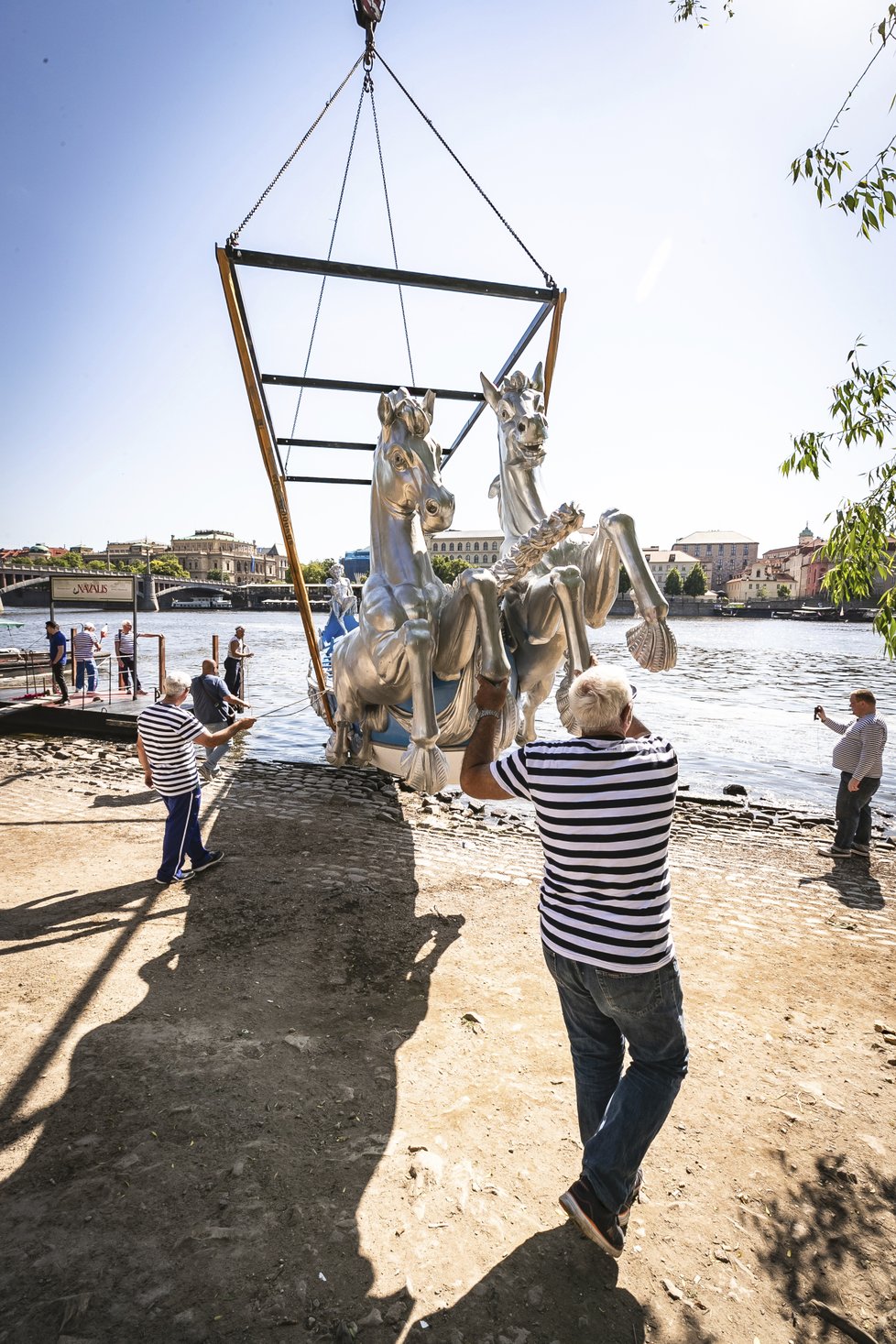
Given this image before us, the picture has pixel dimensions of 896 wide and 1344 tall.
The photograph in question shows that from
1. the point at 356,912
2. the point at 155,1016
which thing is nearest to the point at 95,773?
the point at 356,912

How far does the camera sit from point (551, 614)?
5156 millimetres

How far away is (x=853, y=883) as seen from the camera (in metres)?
6.99

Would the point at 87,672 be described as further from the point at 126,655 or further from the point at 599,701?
the point at 599,701

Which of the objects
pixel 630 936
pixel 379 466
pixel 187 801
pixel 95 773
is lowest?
pixel 95 773

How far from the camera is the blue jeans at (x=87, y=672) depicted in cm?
1570

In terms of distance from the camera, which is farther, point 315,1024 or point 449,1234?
point 315,1024

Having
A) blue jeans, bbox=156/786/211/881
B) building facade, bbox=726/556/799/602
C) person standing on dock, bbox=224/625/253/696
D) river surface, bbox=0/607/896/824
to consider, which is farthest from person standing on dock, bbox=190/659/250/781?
building facade, bbox=726/556/799/602

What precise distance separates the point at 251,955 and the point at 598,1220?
9.55 feet

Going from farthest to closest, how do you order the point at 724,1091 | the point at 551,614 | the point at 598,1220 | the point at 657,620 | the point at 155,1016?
the point at 551,614
the point at 657,620
the point at 155,1016
the point at 724,1091
the point at 598,1220

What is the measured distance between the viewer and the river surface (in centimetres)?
1249

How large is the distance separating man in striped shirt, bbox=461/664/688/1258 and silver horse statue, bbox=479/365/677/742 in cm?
Result: 192

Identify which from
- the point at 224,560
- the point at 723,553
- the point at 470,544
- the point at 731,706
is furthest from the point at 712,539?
the point at 731,706

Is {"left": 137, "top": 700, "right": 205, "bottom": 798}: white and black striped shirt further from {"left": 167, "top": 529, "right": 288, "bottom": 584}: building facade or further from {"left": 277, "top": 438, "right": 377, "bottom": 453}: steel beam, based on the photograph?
{"left": 167, "top": 529, "right": 288, "bottom": 584}: building facade

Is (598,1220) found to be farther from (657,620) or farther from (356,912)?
(356,912)
